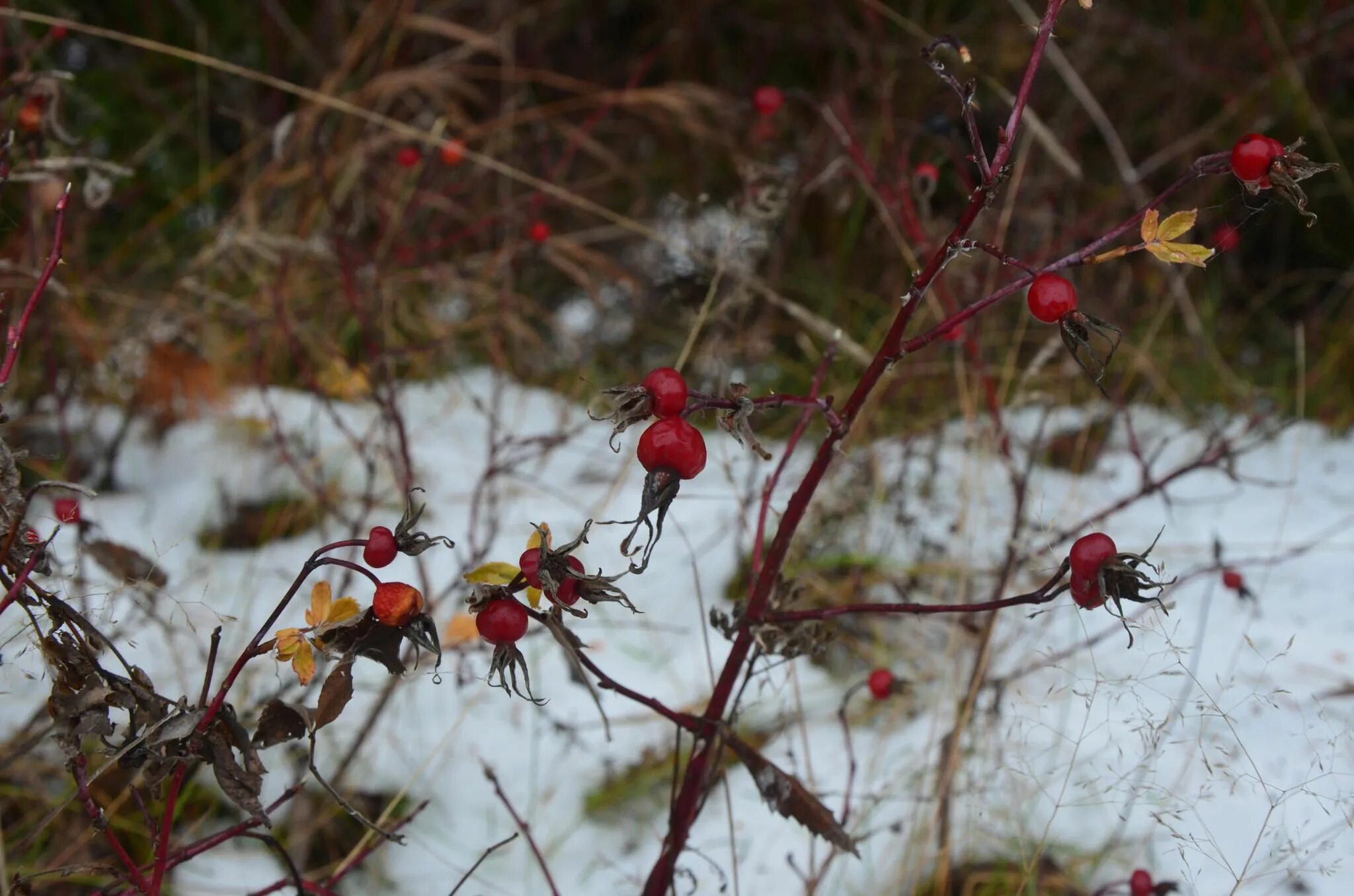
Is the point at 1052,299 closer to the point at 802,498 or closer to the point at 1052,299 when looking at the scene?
the point at 1052,299

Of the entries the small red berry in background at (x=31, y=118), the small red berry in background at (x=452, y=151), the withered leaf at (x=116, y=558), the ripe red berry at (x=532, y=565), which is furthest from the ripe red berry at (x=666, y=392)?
the small red berry in background at (x=452, y=151)

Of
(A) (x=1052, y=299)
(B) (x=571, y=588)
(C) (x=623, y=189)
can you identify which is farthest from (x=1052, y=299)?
(C) (x=623, y=189)

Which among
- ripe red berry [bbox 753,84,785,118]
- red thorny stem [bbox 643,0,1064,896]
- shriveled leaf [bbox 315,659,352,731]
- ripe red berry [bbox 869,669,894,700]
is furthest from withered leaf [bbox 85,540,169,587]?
ripe red berry [bbox 753,84,785,118]

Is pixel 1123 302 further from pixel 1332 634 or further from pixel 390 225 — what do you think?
pixel 390 225

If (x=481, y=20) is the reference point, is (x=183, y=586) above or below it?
below

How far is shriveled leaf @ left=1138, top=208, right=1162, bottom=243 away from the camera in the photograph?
0.55 metres

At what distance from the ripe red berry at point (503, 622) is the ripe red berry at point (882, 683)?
542mm

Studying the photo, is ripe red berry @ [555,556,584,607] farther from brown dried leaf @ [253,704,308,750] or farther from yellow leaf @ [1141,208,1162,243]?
yellow leaf @ [1141,208,1162,243]

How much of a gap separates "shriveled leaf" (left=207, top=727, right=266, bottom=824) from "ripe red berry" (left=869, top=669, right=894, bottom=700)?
1.96 ft

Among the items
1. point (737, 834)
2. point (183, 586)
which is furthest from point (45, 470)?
point (737, 834)

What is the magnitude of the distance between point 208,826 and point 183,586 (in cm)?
37

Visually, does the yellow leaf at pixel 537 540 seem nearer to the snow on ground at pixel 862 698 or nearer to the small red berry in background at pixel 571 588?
the small red berry in background at pixel 571 588

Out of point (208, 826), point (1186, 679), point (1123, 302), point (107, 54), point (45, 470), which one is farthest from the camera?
point (107, 54)

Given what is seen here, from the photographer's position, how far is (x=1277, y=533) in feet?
5.53
